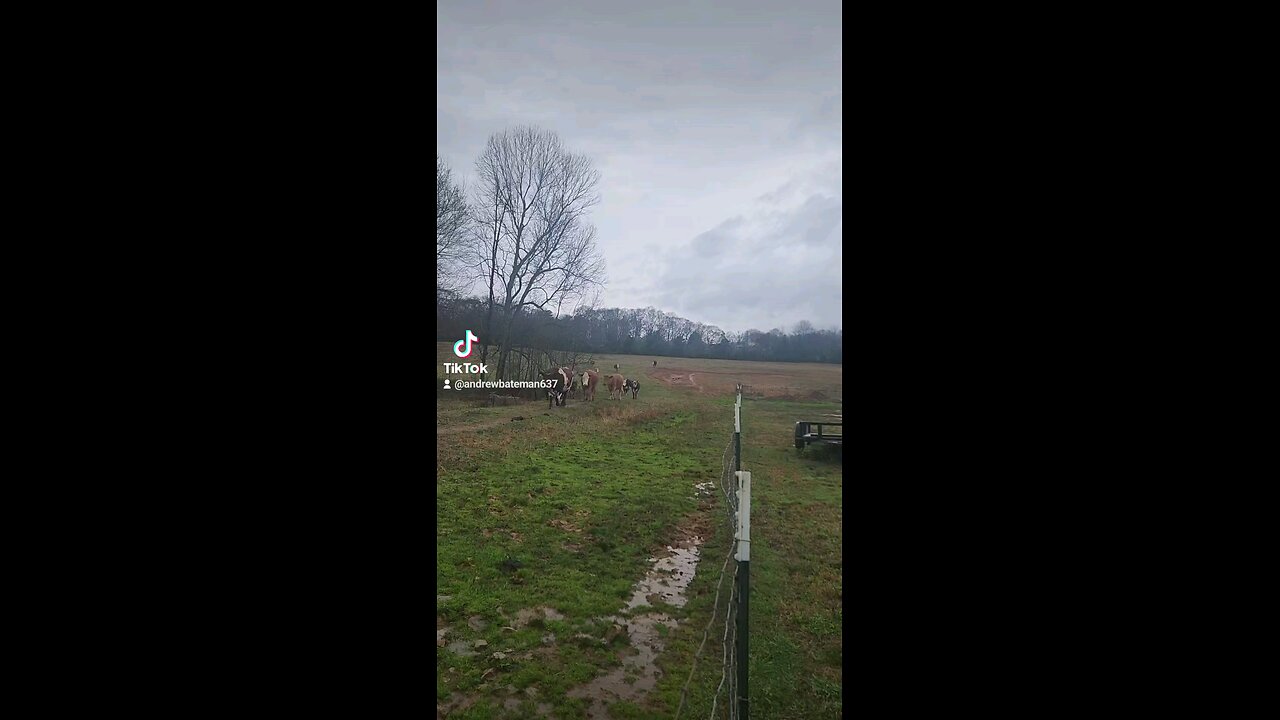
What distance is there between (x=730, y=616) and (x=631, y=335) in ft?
5.39

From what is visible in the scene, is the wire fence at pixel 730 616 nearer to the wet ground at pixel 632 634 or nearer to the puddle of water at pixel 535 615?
the wet ground at pixel 632 634

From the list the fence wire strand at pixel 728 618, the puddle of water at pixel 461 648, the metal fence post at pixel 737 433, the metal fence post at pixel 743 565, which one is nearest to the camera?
the metal fence post at pixel 743 565

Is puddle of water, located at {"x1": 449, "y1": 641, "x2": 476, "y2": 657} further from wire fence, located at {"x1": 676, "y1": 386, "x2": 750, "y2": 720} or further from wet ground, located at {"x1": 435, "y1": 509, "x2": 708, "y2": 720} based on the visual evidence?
wire fence, located at {"x1": 676, "y1": 386, "x2": 750, "y2": 720}

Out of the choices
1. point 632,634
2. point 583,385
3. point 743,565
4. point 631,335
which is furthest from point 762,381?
point 632,634

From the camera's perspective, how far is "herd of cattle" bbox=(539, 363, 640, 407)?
303cm

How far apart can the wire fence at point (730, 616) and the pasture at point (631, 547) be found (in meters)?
0.04

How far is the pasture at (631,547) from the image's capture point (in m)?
1.97

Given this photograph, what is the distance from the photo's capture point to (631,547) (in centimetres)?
256

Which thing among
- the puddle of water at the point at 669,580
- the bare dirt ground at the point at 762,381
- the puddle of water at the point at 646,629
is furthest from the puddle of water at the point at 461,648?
the bare dirt ground at the point at 762,381

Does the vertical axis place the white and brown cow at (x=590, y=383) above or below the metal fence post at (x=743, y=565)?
above

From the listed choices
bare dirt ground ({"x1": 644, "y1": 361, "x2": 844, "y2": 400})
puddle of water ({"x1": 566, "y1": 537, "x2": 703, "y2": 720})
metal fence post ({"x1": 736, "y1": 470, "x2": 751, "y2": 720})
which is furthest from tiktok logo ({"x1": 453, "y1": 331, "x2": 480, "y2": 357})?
metal fence post ({"x1": 736, "y1": 470, "x2": 751, "y2": 720})
